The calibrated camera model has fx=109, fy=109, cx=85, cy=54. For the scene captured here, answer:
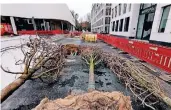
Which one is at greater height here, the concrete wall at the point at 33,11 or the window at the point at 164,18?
the concrete wall at the point at 33,11

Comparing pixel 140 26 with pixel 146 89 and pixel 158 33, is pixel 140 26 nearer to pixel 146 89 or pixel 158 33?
pixel 158 33

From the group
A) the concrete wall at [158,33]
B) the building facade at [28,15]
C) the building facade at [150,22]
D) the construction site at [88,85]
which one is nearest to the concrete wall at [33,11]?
the building facade at [28,15]

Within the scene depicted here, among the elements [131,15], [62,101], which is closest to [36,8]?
[131,15]

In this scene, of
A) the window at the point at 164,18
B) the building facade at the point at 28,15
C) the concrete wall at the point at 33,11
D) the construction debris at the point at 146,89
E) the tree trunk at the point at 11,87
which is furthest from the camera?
the building facade at the point at 28,15

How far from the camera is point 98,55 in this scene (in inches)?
250

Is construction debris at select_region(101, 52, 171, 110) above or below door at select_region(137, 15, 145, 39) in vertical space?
below

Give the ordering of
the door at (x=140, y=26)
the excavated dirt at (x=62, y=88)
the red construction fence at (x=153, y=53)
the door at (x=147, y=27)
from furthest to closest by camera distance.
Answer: the door at (x=140, y=26)
the door at (x=147, y=27)
the red construction fence at (x=153, y=53)
the excavated dirt at (x=62, y=88)

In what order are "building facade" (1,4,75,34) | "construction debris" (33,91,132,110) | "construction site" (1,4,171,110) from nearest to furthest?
"construction debris" (33,91,132,110)
"construction site" (1,4,171,110)
"building facade" (1,4,75,34)

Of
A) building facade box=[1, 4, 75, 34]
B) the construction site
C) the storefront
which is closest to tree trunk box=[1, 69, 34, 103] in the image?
the construction site

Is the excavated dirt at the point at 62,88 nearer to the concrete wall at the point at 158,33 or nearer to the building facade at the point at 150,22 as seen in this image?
the concrete wall at the point at 158,33

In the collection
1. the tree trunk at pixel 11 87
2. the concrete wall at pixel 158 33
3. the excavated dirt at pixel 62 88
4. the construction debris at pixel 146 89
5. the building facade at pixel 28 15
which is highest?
the building facade at pixel 28 15

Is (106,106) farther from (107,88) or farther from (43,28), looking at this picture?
(43,28)

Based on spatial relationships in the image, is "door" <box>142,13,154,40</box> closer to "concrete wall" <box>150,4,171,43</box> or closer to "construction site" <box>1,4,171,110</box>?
A: "concrete wall" <box>150,4,171,43</box>

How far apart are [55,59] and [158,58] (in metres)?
4.93
